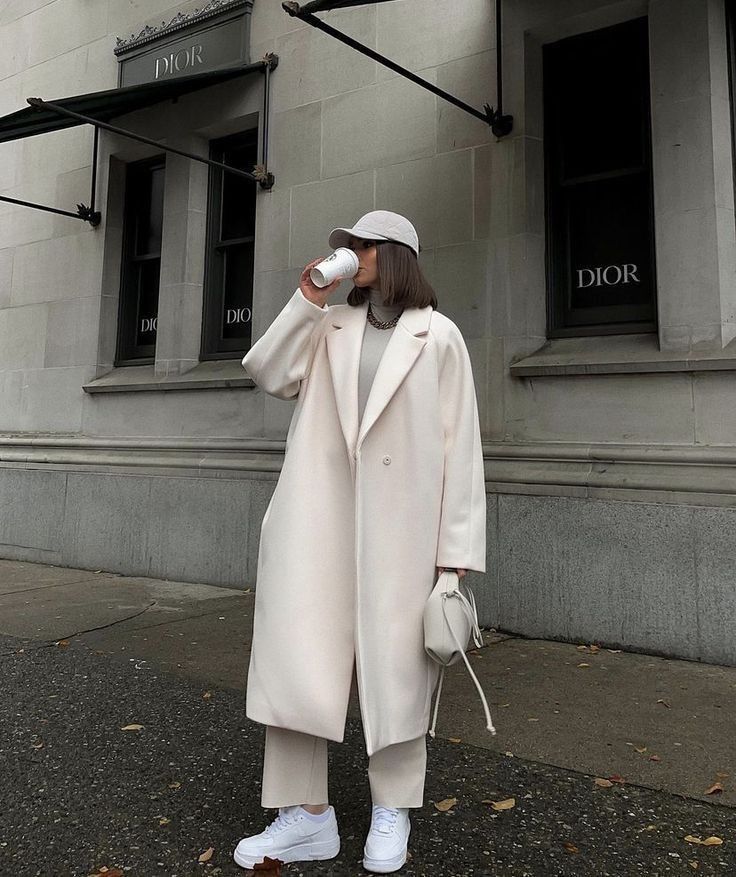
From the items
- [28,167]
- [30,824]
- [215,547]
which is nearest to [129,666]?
[30,824]

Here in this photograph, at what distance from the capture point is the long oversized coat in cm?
227

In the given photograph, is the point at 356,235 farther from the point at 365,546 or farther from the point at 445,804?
the point at 445,804

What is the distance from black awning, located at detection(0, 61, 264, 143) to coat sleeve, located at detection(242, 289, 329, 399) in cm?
517

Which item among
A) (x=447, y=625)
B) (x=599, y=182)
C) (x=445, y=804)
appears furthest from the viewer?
(x=599, y=182)

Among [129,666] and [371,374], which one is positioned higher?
[371,374]

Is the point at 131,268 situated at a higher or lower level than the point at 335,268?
higher

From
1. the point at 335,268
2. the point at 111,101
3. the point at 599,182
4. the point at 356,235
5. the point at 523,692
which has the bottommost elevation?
the point at 523,692

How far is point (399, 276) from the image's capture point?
246 cm

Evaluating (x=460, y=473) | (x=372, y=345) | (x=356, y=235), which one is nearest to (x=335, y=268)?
(x=356, y=235)

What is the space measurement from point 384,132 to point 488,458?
114 inches

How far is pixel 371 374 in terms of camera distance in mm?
2438

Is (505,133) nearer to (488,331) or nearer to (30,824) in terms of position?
(488,331)

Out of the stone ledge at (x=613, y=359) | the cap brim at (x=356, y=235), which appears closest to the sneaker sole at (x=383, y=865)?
the cap brim at (x=356, y=235)

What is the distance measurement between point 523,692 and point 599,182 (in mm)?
3743
